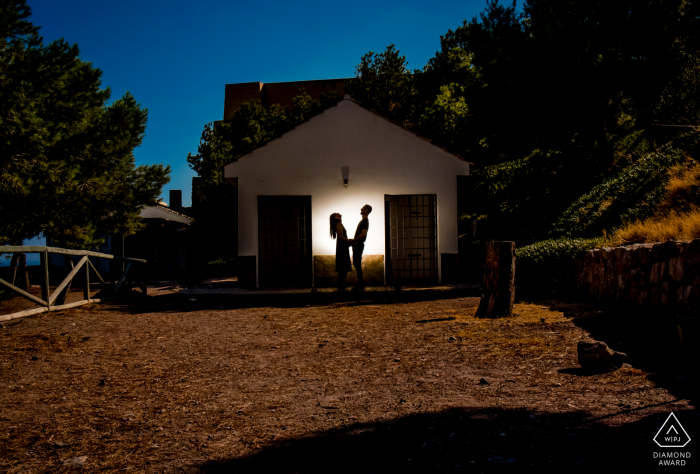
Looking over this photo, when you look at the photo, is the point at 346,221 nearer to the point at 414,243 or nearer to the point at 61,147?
the point at 414,243

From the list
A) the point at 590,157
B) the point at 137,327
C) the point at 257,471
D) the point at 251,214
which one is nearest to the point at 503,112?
the point at 590,157

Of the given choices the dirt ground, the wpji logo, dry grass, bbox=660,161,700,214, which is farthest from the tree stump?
the wpji logo

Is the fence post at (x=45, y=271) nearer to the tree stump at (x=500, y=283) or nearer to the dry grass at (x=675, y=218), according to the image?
the tree stump at (x=500, y=283)

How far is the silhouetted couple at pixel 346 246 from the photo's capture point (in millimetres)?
11812

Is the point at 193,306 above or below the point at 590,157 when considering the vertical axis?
below

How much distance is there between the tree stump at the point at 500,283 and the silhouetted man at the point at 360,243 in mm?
4489

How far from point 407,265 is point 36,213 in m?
10.2

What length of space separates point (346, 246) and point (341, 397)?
26.0 feet

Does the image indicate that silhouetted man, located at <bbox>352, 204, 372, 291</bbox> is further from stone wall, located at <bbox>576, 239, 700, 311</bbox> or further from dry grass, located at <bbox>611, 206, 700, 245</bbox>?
dry grass, located at <bbox>611, 206, 700, 245</bbox>

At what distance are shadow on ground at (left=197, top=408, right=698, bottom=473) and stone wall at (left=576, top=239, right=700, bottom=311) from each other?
2739 mm

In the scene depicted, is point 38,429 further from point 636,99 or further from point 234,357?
point 636,99

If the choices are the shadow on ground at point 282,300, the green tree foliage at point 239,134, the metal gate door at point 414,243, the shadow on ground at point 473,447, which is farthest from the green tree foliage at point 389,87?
the shadow on ground at point 473,447

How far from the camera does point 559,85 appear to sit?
1650cm

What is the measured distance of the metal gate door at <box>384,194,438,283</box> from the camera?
13.9 meters
